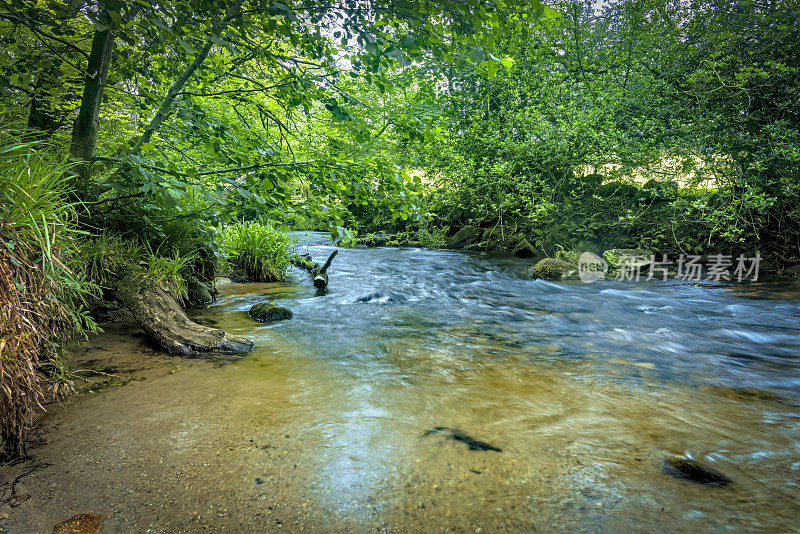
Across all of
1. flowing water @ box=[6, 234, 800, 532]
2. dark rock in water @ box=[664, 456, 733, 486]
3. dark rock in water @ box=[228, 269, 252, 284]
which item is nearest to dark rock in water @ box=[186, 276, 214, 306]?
flowing water @ box=[6, 234, 800, 532]

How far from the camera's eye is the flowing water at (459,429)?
59.1 inches

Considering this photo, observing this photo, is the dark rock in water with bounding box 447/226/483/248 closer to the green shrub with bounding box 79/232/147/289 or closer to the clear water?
the clear water

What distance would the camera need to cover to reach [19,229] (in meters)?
1.69

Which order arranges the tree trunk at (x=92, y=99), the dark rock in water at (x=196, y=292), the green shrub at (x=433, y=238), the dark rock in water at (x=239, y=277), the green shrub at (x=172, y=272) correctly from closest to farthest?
the tree trunk at (x=92, y=99), the green shrub at (x=172, y=272), the dark rock in water at (x=196, y=292), the dark rock in water at (x=239, y=277), the green shrub at (x=433, y=238)

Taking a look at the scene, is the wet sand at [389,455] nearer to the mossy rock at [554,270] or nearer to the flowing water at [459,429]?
the flowing water at [459,429]

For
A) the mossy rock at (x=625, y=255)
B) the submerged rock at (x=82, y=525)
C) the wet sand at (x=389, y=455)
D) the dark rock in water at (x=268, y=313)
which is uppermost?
the mossy rock at (x=625, y=255)

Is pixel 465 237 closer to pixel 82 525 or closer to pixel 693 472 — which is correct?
pixel 693 472

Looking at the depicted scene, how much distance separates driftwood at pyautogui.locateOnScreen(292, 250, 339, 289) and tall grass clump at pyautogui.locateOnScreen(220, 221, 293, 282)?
0.67 metres

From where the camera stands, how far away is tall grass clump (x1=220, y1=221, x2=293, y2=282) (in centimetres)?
673

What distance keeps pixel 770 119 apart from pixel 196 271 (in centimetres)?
1155

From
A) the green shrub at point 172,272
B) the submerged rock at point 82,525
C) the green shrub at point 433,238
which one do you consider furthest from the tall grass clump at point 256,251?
the green shrub at point 433,238

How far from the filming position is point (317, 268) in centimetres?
750

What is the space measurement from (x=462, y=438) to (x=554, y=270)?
7.19 metres

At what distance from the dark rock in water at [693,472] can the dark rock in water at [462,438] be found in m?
0.79
